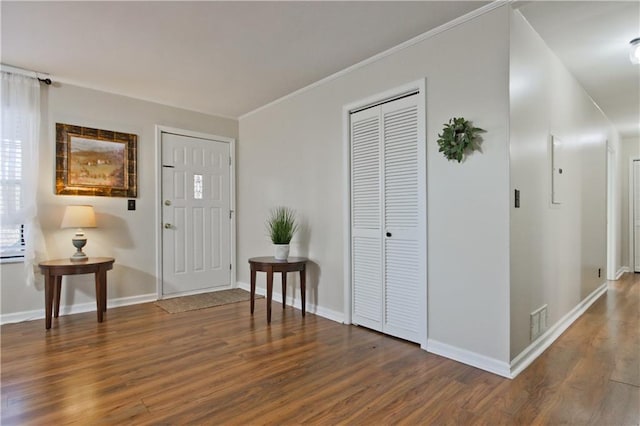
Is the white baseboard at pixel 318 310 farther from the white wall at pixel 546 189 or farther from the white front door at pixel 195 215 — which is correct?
the white wall at pixel 546 189

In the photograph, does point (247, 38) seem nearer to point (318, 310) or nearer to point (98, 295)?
point (318, 310)

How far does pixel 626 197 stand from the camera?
600 cm

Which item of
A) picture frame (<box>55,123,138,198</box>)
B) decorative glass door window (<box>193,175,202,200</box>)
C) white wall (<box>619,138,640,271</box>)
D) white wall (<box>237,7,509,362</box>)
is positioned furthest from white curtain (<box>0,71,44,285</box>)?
white wall (<box>619,138,640,271</box>)

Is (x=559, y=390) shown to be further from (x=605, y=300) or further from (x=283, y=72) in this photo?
(x=283, y=72)

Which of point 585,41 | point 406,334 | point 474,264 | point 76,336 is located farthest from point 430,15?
point 76,336

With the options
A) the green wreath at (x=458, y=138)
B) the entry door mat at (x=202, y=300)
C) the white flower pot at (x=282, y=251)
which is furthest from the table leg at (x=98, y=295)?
the green wreath at (x=458, y=138)

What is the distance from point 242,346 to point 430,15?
287 centimetres

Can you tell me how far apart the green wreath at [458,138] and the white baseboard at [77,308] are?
374cm

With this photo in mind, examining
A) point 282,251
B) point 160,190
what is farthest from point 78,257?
point 282,251

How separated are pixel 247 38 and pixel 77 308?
10.9 ft

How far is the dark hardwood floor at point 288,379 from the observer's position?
180cm

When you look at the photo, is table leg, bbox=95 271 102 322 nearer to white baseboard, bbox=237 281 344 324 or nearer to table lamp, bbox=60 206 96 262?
table lamp, bbox=60 206 96 262

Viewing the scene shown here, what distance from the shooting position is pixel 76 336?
9.74 feet

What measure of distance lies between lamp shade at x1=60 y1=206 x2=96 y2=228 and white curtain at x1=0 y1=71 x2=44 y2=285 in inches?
11.5
